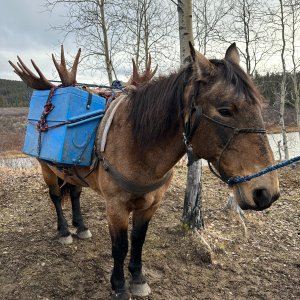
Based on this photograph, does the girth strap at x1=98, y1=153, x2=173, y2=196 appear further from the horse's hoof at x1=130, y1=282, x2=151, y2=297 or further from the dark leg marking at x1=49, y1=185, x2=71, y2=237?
the dark leg marking at x1=49, y1=185, x2=71, y2=237

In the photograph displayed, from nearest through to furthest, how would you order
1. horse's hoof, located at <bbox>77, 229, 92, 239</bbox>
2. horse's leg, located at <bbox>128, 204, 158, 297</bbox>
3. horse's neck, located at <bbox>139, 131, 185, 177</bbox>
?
horse's neck, located at <bbox>139, 131, 185, 177</bbox> < horse's leg, located at <bbox>128, 204, 158, 297</bbox> < horse's hoof, located at <bbox>77, 229, 92, 239</bbox>

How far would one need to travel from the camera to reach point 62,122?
107 inches

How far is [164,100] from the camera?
2.07 metres

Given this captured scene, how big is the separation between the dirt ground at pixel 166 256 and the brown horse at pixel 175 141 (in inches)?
18.1

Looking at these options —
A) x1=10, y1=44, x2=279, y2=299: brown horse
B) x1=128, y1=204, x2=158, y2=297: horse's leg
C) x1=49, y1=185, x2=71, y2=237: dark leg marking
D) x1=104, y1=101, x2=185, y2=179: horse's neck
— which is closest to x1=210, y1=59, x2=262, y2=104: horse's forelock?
x1=10, y1=44, x2=279, y2=299: brown horse

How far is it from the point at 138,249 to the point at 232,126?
68.2 inches

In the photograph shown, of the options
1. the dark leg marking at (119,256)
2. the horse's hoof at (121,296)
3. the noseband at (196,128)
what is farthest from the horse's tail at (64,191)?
the noseband at (196,128)

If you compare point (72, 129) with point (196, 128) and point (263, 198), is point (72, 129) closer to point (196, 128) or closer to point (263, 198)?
point (196, 128)

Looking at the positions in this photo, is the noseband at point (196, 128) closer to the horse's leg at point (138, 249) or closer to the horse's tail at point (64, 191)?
the horse's leg at point (138, 249)

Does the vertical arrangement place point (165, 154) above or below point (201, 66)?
below

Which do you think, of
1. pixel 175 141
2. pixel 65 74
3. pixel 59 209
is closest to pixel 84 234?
pixel 59 209

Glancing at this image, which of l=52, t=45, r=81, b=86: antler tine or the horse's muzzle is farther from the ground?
l=52, t=45, r=81, b=86: antler tine

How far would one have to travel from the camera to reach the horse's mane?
174 cm

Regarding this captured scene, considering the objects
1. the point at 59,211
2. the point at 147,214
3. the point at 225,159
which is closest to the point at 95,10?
the point at 59,211
